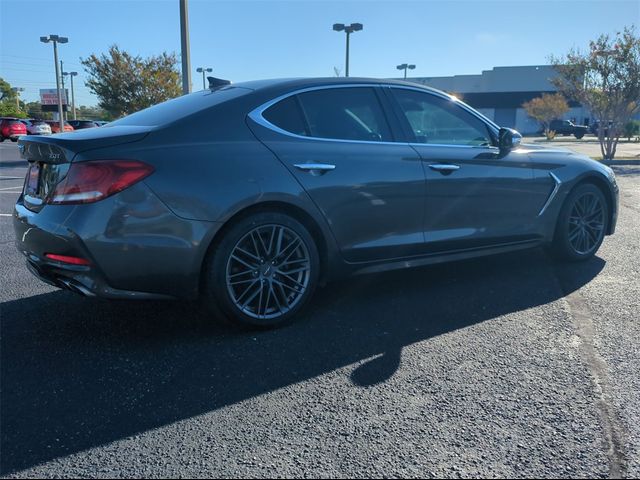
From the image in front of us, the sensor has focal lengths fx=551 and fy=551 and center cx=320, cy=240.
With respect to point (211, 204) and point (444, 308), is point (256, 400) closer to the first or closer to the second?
point (211, 204)

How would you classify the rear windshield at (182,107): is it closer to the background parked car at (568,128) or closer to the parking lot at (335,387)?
the parking lot at (335,387)

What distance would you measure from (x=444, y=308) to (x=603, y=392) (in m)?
1.33

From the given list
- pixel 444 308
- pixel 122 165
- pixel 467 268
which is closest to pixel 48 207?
pixel 122 165

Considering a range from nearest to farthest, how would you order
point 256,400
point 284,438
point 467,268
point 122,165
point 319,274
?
point 284,438 < point 256,400 < point 122,165 < point 319,274 < point 467,268

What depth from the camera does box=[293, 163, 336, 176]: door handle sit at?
346cm

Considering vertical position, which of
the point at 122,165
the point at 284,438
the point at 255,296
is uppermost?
the point at 122,165

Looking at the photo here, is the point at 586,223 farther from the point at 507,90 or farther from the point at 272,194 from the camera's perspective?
the point at 507,90

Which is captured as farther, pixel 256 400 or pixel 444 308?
pixel 444 308

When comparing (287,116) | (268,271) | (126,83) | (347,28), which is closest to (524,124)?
(347,28)

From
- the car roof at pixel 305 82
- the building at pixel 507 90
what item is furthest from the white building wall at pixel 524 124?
the car roof at pixel 305 82

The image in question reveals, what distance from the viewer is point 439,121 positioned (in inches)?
168

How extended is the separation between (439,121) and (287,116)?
4.35 ft

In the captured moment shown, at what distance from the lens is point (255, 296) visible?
11.2ft

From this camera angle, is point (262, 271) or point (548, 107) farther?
point (548, 107)
